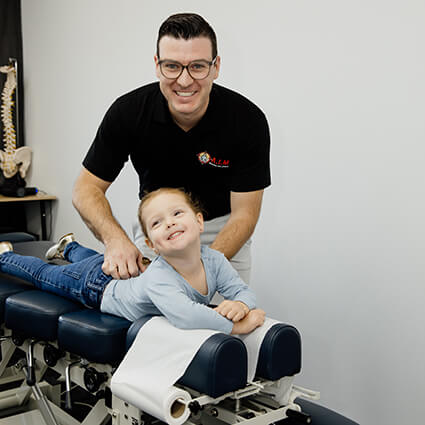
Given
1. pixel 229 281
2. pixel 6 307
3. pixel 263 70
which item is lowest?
pixel 6 307

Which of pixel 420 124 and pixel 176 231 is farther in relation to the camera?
pixel 420 124

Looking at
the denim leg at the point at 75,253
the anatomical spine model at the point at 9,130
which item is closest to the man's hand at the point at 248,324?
the denim leg at the point at 75,253

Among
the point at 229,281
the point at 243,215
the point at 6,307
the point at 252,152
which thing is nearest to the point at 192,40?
the point at 252,152

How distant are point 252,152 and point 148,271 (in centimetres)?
60

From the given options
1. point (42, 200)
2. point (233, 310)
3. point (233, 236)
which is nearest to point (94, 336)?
point (233, 310)

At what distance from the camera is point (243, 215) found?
5.83 feet

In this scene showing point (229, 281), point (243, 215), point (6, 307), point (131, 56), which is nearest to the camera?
point (229, 281)

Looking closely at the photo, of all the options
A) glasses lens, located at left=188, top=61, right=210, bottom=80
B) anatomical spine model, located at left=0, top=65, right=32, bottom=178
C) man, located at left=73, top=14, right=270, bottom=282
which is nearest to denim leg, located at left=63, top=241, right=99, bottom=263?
man, located at left=73, top=14, right=270, bottom=282

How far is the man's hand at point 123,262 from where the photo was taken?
5.12ft

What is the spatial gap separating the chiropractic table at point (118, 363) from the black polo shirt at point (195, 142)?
515 millimetres

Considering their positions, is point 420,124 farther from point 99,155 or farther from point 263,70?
point 99,155

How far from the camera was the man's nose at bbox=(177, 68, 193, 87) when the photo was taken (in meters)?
1.57

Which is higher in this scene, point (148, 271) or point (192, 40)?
point (192, 40)

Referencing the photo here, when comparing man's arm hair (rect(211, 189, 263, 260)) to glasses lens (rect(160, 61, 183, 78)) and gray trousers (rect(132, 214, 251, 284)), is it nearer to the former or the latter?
gray trousers (rect(132, 214, 251, 284))
